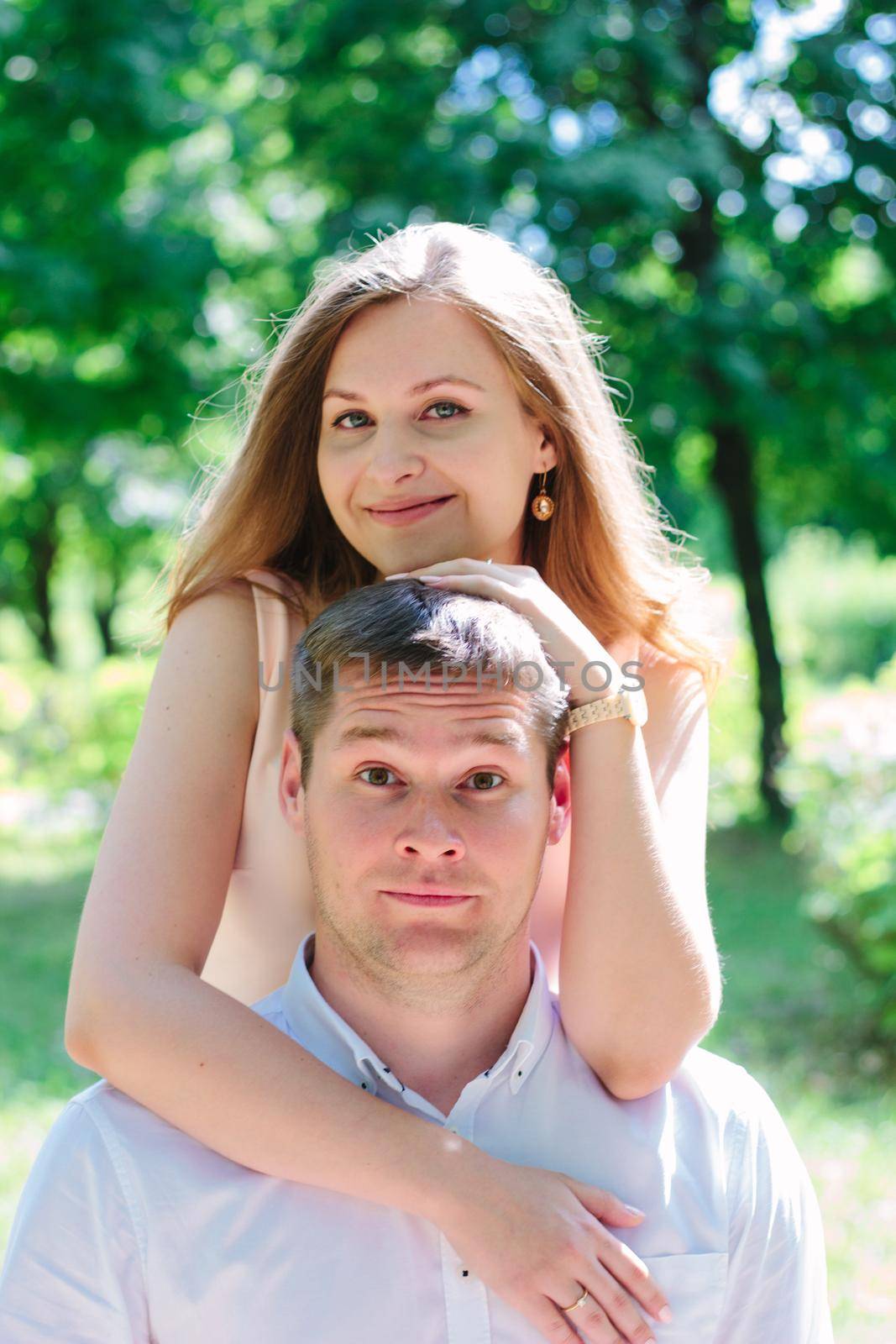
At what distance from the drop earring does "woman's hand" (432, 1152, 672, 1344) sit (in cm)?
132

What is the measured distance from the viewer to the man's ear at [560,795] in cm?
226

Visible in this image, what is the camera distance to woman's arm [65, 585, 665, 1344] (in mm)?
1853

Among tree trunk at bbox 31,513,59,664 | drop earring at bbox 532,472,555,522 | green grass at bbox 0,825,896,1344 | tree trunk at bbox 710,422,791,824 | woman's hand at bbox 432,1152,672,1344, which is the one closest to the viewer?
woman's hand at bbox 432,1152,672,1344

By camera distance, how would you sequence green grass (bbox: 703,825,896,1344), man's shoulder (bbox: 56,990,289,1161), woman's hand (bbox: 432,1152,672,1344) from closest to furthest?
woman's hand (bbox: 432,1152,672,1344), man's shoulder (bbox: 56,990,289,1161), green grass (bbox: 703,825,896,1344)

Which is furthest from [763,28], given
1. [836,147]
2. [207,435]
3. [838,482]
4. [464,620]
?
[464,620]

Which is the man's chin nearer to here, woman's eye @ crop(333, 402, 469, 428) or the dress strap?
the dress strap

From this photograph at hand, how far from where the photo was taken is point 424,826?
1.98 m

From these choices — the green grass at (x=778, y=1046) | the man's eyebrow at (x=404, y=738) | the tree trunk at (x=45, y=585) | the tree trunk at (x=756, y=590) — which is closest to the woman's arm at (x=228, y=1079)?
the man's eyebrow at (x=404, y=738)

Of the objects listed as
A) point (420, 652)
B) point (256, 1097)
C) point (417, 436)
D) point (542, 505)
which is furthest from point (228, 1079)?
point (542, 505)

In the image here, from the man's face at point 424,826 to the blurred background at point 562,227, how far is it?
5079mm

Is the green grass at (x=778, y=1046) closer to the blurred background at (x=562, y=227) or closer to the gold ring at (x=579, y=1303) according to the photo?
the blurred background at (x=562, y=227)

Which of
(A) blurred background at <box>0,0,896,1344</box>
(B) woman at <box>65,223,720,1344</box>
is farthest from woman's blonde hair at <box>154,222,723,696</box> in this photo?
(A) blurred background at <box>0,0,896,1344</box>

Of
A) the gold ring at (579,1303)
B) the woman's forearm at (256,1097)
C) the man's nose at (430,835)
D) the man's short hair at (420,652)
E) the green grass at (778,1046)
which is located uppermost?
Result: the man's short hair at (420,652)

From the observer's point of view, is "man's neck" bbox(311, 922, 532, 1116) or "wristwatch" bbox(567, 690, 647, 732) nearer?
"man's neck" bbox(311, 922, 532, 1116)
